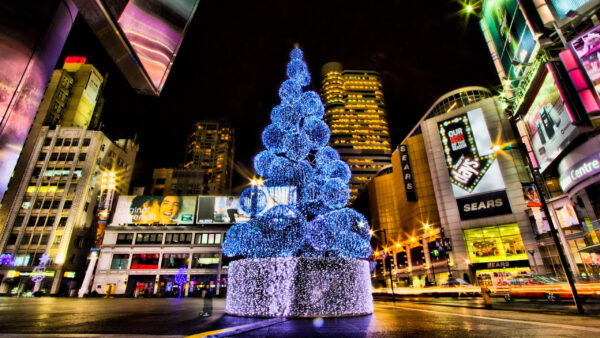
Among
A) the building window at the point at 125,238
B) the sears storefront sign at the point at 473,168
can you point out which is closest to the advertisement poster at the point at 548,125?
the sears storefront sign at the point at 473,168

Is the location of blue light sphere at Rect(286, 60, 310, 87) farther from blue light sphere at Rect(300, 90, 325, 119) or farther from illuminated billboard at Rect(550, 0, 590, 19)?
illuminated billboard at Rect(550, 0, 590, 19)

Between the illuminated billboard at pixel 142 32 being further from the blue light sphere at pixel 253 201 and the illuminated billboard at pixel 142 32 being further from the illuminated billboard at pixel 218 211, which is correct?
the illuminated billboard at pixel 218 211

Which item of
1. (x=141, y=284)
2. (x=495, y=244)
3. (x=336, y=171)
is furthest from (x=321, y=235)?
(x=141, y=284)

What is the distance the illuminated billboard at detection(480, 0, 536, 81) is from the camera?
24.2m

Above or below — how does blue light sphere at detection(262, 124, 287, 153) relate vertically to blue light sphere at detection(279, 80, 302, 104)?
below

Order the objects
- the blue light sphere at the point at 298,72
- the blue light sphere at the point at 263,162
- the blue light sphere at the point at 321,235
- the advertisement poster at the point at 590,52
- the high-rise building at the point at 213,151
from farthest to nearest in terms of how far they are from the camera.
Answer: the high-rise building at the point at 213,151
the advertisement poster at the point at 590,52
the blue light sphere at the point at 298,72
the blue light sphere at the point at 263,162
the blue light sphere at the point at 321,235

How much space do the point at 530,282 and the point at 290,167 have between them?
1841 cm

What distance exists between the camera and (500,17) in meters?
28.0

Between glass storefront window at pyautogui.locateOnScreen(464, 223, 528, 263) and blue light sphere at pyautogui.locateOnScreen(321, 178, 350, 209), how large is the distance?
37.4 m

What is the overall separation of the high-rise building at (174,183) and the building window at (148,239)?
32155 millimetres

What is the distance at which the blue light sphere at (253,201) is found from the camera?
927cm

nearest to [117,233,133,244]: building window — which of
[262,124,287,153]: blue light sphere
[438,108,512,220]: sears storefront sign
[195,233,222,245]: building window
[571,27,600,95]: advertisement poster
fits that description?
[195,233,222,245]: building window

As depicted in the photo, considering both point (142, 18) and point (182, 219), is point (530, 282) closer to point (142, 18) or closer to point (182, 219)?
point (142, 18)

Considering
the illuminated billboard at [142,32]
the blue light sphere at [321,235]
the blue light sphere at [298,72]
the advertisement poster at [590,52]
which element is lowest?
the blue light sphere at [321,235]
